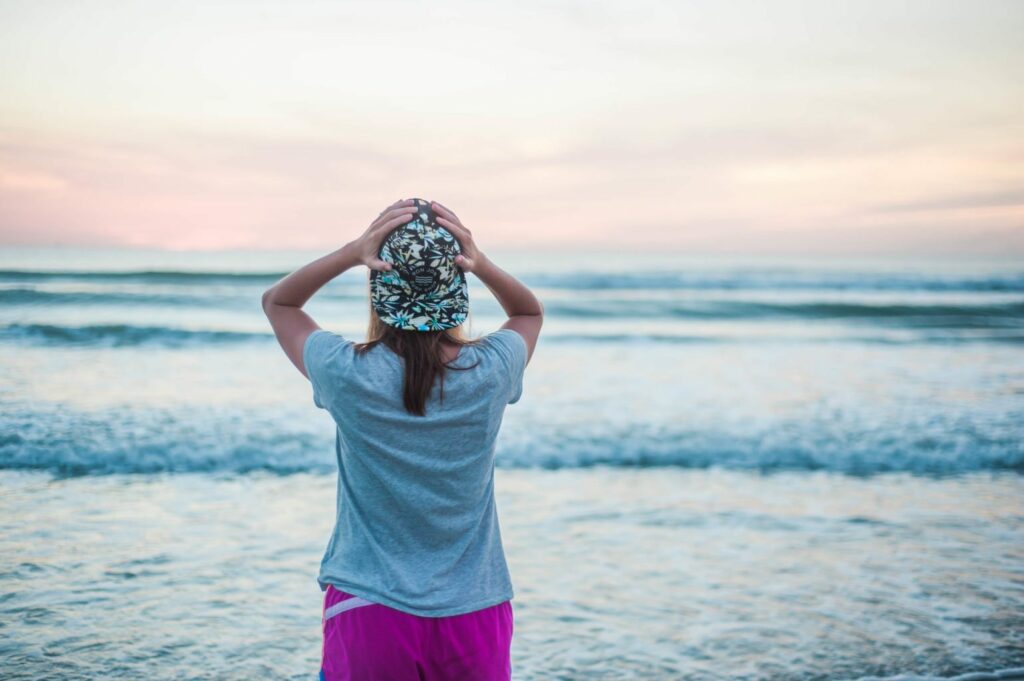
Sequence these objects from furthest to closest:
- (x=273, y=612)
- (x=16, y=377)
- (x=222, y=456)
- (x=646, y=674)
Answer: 1. (x=16, y=377)
2. (x=222, y=456)
3. (x=273, y=612)
4. (x=646, y=674)

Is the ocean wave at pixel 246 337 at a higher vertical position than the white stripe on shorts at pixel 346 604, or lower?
higher

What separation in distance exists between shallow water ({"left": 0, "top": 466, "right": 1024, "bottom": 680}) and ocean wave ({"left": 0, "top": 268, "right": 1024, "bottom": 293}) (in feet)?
56.6

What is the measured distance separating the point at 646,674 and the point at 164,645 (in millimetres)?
2249

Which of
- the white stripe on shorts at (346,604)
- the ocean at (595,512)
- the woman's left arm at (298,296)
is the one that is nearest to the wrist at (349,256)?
the woman's left arm at (298,296)

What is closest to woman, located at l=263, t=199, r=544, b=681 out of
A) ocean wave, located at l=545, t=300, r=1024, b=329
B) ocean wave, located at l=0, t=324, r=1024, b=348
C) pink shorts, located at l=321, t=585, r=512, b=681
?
pink shorts, located at l=321, t=585, r=512, b=681

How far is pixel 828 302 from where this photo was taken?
23172mm

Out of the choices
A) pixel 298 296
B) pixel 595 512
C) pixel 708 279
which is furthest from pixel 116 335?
pixel 708 279

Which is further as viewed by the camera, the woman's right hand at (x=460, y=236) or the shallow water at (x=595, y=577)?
the shallow water at (x=595, y=577)

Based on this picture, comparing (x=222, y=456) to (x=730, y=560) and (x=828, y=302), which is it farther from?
(x=828, y=302)

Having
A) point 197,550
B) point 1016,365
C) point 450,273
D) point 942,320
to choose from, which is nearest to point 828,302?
point 942,320

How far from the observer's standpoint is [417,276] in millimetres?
1677

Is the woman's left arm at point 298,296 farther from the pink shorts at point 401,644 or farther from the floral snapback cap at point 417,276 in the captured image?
the pink shorts at point 401,644

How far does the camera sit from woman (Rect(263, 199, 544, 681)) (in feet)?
5.46

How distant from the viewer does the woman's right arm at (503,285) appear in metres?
1.74
